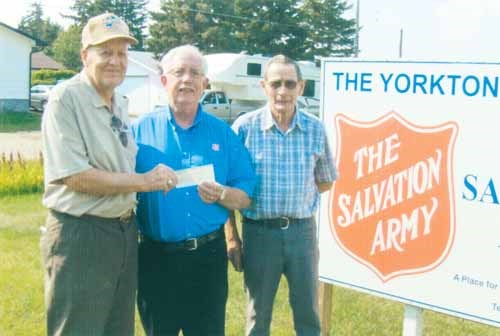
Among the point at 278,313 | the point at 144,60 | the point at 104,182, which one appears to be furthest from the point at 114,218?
the point at 144,60

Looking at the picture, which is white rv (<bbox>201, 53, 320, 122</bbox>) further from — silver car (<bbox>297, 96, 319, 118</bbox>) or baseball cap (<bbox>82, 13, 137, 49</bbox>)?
baseball cap (<bbox>82, 13, 137, 49</bbox>)

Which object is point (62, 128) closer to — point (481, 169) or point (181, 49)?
point (181, 49)

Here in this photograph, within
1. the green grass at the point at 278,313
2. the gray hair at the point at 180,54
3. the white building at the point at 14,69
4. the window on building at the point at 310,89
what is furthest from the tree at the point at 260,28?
the gray hair at the point at 180,54

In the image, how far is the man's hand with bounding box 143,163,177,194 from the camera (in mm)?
2809

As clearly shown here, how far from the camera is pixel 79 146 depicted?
2.66 meters

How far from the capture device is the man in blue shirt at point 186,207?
3.14 metres

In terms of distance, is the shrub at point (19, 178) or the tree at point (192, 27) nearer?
the shrub at point (19, 178)

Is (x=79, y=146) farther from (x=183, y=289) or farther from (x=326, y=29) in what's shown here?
(x=326, y=29)

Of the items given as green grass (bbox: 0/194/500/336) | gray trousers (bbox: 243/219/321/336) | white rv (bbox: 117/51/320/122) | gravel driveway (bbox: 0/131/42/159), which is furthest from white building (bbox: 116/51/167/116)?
gray trousers (bbox: 243/219/321/336)

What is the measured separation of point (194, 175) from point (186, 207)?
7.4 inches

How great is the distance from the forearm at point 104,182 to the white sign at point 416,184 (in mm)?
1653

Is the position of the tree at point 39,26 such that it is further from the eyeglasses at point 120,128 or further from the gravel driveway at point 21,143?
the eyeglasses at point 120,128

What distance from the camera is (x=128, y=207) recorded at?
9.50ft

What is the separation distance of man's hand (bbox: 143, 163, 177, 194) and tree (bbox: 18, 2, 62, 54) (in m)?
73.2
